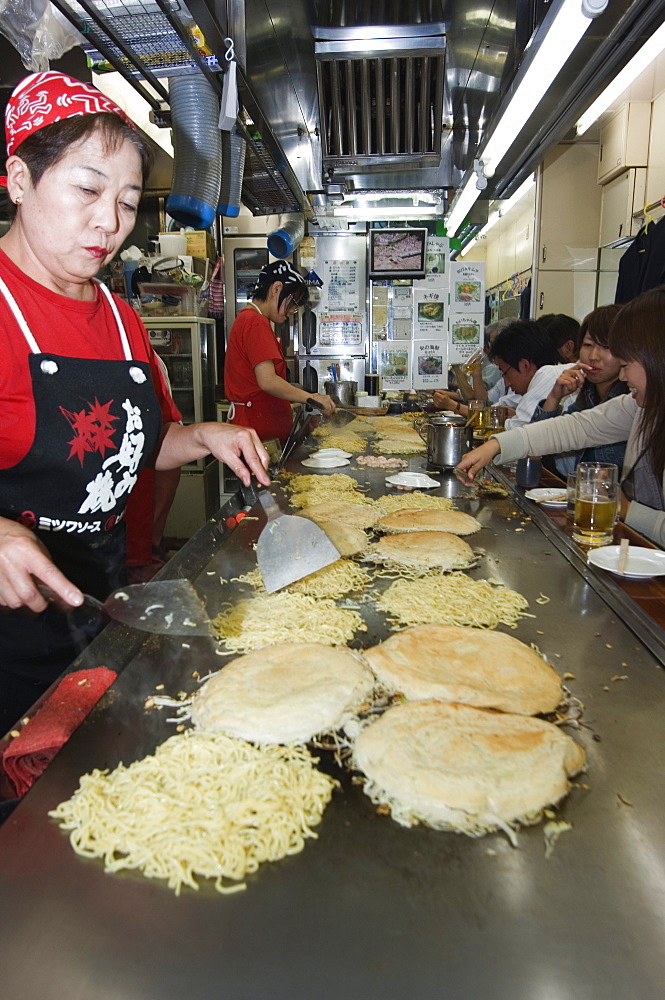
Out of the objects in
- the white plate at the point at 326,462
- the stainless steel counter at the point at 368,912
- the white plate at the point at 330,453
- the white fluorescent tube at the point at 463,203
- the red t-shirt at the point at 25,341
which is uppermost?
the white fluorescent tube at the point at 463,203

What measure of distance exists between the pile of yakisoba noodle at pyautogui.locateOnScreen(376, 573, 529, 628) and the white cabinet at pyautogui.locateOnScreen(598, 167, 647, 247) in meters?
6.61

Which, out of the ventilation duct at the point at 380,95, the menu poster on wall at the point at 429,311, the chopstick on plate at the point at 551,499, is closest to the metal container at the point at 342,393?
the ventilation duct at the point at 380,95

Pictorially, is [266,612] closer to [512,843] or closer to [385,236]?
[512,843]

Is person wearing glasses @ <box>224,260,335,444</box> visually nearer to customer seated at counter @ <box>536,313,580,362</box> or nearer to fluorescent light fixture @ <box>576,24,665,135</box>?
customer seated at counter @ <box>536,313,580,362</box>

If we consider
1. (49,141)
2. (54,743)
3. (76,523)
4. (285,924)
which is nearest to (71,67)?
(49,141)

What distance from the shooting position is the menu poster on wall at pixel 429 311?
9.68m

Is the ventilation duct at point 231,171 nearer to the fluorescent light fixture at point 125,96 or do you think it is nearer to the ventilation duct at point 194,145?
the ventilation duct at point 194,145

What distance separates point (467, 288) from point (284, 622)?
8.99m

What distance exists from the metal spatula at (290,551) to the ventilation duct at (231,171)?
2.38m

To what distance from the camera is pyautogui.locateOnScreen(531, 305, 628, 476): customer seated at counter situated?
14.3 feet

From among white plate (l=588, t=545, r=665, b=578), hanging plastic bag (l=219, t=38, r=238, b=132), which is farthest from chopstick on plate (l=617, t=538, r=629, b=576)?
hanging plastic bag (l=219, t=38, r=238, b=132)

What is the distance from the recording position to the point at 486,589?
6.78 feet

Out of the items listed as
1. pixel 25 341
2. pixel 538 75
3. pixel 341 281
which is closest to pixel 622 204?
pixel 341 281

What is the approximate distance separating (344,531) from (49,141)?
1.64 m
